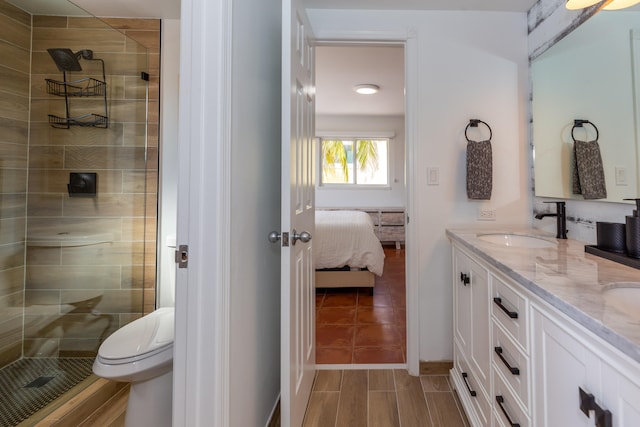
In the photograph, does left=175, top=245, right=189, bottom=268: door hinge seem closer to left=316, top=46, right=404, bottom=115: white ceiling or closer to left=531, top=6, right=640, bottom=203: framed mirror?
left=531, top=6, right=640, bottom=203: framed mirror

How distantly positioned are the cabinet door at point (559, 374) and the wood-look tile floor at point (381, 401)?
0.81 meters

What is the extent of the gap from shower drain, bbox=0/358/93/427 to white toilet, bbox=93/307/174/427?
0.74 meters

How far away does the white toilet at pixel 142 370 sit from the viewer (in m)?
1.18

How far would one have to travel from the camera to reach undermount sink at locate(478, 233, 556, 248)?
5.27 feet

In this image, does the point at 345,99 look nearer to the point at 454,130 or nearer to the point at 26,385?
the point at 454,130

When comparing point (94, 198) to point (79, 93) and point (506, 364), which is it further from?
point (506, 364)

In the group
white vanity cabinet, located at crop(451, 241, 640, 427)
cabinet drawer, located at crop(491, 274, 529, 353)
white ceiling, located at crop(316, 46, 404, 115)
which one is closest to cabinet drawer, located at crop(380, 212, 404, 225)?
white ceiling, located at crop(316, 46, 404, 115)

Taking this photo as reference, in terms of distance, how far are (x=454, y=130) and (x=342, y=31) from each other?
968mm

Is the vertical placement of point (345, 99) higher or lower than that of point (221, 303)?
higher

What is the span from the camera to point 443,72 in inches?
76.0

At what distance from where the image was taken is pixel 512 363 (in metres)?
1.02

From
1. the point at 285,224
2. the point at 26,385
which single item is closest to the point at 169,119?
the point at 285,224

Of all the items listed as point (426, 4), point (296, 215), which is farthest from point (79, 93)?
point (426, 4)

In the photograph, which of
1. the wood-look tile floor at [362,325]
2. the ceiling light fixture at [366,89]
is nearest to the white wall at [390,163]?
the ceiling light fixture at [366,89]
